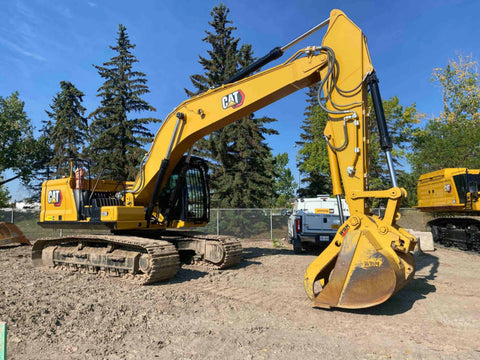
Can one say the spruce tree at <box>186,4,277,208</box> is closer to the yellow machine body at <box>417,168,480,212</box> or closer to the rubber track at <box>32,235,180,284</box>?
the yellow machine body at <box>417,168,480,212</box>

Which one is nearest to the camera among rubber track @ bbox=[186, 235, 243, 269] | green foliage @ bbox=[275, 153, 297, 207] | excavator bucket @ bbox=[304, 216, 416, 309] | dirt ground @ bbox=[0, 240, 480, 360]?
dirt ground @ bbox=[0, 240, 480, 360]

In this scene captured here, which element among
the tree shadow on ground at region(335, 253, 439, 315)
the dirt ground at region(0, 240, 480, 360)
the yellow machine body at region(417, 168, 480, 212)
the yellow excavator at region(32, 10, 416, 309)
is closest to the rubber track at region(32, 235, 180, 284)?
the yellow excavator at region(32, 10, 416, 309)

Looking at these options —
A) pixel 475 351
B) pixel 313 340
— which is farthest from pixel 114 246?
pixel 475 351

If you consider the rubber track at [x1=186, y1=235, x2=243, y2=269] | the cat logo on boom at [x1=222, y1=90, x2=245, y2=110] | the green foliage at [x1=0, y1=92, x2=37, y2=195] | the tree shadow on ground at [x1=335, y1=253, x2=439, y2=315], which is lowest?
the tree shadow on ground at [x1=335, y1=253, x2=439, y2=315]

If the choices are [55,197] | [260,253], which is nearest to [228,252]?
[260,253]

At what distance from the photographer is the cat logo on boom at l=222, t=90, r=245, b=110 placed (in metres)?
6.89

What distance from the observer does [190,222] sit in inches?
332

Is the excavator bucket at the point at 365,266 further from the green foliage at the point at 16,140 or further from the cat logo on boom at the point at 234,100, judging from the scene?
the green foliage at the point at 16,140

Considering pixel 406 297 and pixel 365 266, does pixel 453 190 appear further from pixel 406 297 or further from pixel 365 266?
pixel 365 266

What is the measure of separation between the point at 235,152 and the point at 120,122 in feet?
30.0

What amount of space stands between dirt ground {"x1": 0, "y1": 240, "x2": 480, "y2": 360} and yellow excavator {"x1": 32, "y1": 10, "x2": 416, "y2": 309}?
490 mm

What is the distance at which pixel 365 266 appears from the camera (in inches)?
171

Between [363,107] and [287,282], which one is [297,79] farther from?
[287,282]

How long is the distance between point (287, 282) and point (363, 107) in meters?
3.69
